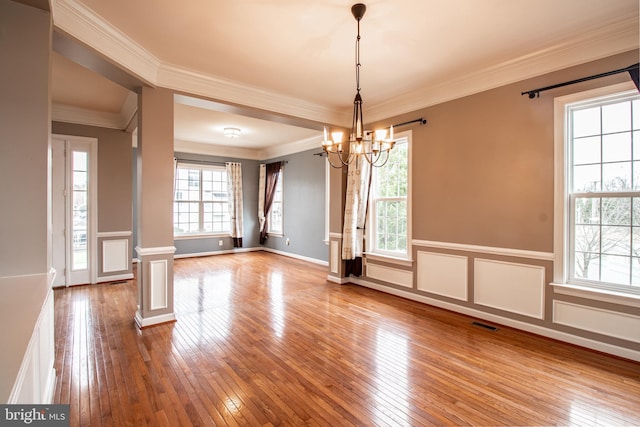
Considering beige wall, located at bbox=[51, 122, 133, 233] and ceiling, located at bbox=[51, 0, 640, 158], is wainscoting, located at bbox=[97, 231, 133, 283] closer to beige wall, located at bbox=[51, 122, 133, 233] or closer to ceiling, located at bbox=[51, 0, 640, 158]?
beige wall, located at bbox=[51, 122, 133, 233]

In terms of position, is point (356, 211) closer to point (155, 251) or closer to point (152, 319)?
point (155, 251)

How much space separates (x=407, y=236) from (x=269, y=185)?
198 inches

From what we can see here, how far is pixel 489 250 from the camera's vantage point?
3.53 m

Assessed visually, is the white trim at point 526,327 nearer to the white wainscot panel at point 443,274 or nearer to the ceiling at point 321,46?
the white wainscot panel at point 443,274

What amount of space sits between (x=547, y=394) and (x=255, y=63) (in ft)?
13.1

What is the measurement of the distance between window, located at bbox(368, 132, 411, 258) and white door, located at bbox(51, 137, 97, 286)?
4.80 m

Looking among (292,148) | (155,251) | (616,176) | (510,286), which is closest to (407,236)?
(510,286)

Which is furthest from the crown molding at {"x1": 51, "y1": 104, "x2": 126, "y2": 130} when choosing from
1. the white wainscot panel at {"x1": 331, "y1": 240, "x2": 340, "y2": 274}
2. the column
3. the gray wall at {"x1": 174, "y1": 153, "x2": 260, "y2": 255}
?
the white wainscot panel at {"x1": 331, "y1": 240, "x2": 340, "y2": 274}

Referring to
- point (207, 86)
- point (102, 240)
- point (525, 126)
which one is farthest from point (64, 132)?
point (525, 126)

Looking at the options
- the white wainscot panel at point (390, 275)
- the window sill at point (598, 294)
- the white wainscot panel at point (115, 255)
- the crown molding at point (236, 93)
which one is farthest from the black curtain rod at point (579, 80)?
the white wainscot panel at point (115, 255)

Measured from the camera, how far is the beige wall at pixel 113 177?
5234 mm

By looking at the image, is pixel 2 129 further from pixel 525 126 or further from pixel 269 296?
pixel 525 126

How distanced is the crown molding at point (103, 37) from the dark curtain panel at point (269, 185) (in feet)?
16.2

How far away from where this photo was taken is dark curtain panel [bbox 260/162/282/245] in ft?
27.0
